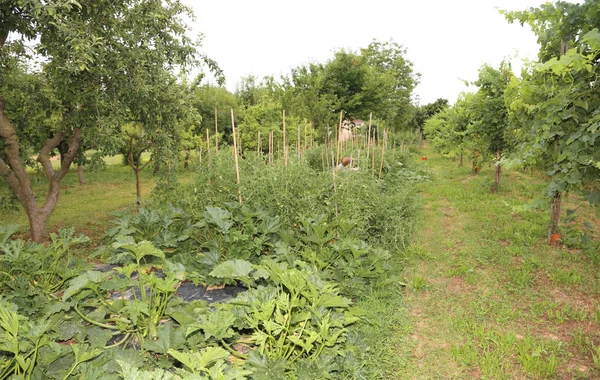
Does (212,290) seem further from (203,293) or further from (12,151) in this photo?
(12,151)

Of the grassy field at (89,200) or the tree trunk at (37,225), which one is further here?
the grassy field at (89,200)

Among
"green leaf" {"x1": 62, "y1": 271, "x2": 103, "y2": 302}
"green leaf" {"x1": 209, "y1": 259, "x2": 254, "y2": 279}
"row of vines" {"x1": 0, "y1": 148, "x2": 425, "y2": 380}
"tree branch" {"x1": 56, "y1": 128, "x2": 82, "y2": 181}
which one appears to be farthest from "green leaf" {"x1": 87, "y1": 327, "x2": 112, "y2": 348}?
"tree branch" {"x1": 56, "y1": 128, "x2": 82, "y2": 181}

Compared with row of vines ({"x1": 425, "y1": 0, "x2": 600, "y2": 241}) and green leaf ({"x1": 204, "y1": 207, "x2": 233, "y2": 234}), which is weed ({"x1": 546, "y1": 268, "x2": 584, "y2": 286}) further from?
green leaf ({"x1": 204, "y1": 207, "x2": 233, "y2": 234})

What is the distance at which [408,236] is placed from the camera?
615cm

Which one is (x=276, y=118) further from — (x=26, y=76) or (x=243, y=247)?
(x=243, y=247)

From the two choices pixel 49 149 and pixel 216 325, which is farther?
pixel 49 149

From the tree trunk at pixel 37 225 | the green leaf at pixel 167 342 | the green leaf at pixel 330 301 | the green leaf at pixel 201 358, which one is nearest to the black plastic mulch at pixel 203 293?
the green leaf at pixel 167 342

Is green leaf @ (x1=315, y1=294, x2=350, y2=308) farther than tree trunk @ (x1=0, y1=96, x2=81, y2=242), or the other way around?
tree trunk @ (x1=0, y1=96, x2=81, y2=242)

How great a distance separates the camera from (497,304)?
4090 millimetres

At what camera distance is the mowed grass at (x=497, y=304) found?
309cm

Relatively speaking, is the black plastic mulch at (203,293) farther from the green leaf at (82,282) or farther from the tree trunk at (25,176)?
the tree trunk at (25,176)

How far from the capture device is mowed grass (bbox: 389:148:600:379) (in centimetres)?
309

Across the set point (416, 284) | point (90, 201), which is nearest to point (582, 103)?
point (416, 284)

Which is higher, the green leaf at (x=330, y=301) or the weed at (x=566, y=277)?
the green leaf at (x=330, y=301)
